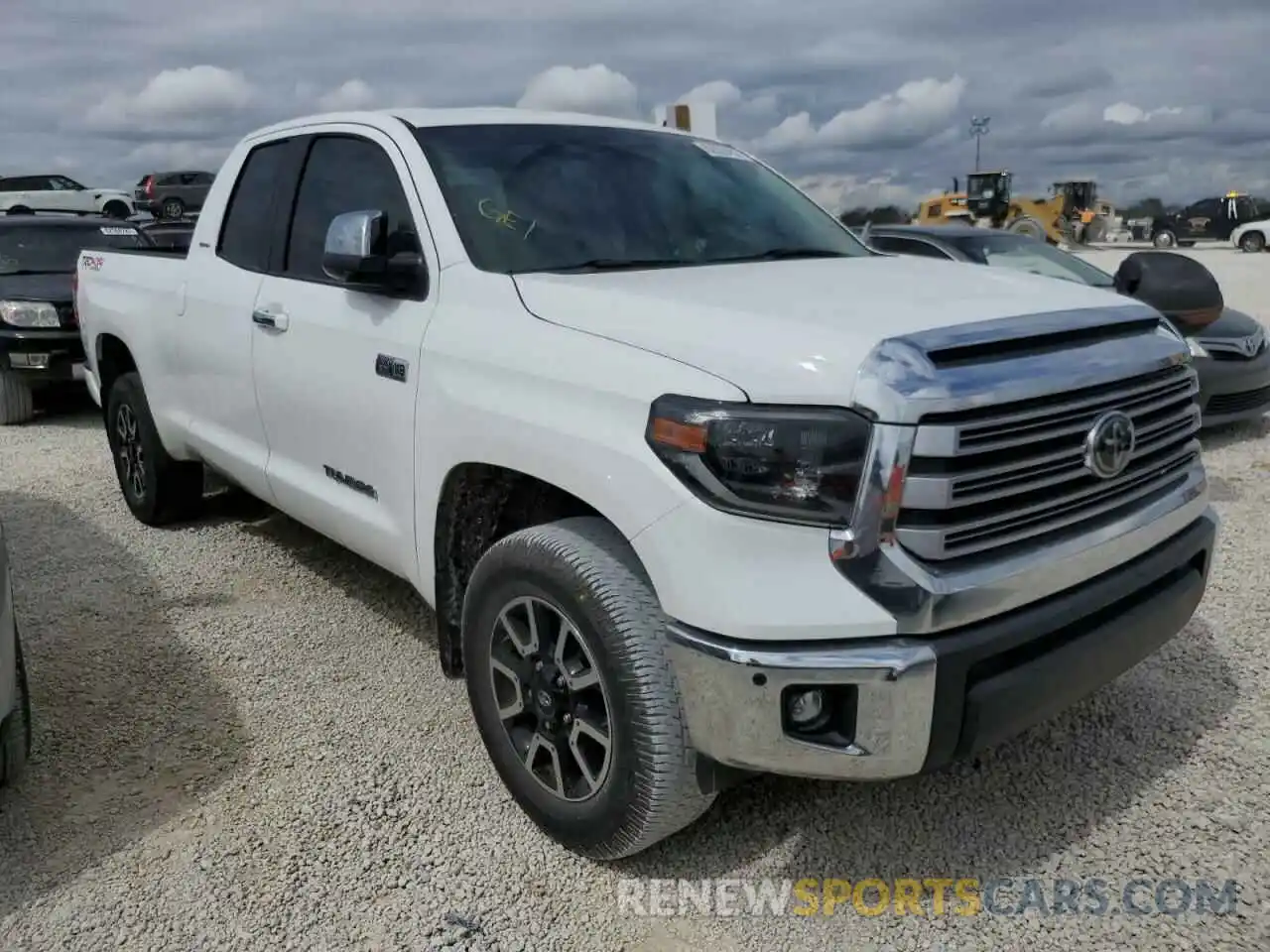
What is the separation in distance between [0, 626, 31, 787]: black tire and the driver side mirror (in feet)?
4.47

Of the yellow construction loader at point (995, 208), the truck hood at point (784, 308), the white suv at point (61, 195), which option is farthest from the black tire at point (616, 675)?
the white suv at point (61, 195)

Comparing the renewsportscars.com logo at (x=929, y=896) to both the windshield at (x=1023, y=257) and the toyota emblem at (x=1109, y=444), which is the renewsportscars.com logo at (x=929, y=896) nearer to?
the toyota emblem at (x=1109, y=444)

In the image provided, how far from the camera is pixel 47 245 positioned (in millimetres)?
9688

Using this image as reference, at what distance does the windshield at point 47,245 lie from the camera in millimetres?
9500

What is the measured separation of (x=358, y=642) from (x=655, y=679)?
6.97ft

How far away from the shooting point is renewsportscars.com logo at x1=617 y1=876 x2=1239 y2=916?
2.60 meters

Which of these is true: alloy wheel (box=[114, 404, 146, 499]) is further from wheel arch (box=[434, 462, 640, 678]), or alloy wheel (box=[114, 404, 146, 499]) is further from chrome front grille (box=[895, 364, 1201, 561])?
chrome front grille (box=[895, 364, 1201, 561])

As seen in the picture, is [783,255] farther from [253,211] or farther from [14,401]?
[14,401]

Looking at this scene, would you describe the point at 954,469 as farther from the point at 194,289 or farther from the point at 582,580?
the point at 194,289

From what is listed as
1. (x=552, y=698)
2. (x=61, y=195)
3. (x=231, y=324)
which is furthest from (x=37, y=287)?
(x=61, y=195)

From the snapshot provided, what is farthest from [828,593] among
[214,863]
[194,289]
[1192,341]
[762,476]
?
[1192,341]

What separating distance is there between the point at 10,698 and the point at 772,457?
2.14 m

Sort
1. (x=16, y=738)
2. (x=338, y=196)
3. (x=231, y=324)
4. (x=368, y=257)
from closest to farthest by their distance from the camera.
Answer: (x=16, y=738) → (x=368, y=257) → (x=338, y=196) → (x=231, y=324)

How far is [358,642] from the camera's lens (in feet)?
13.8
